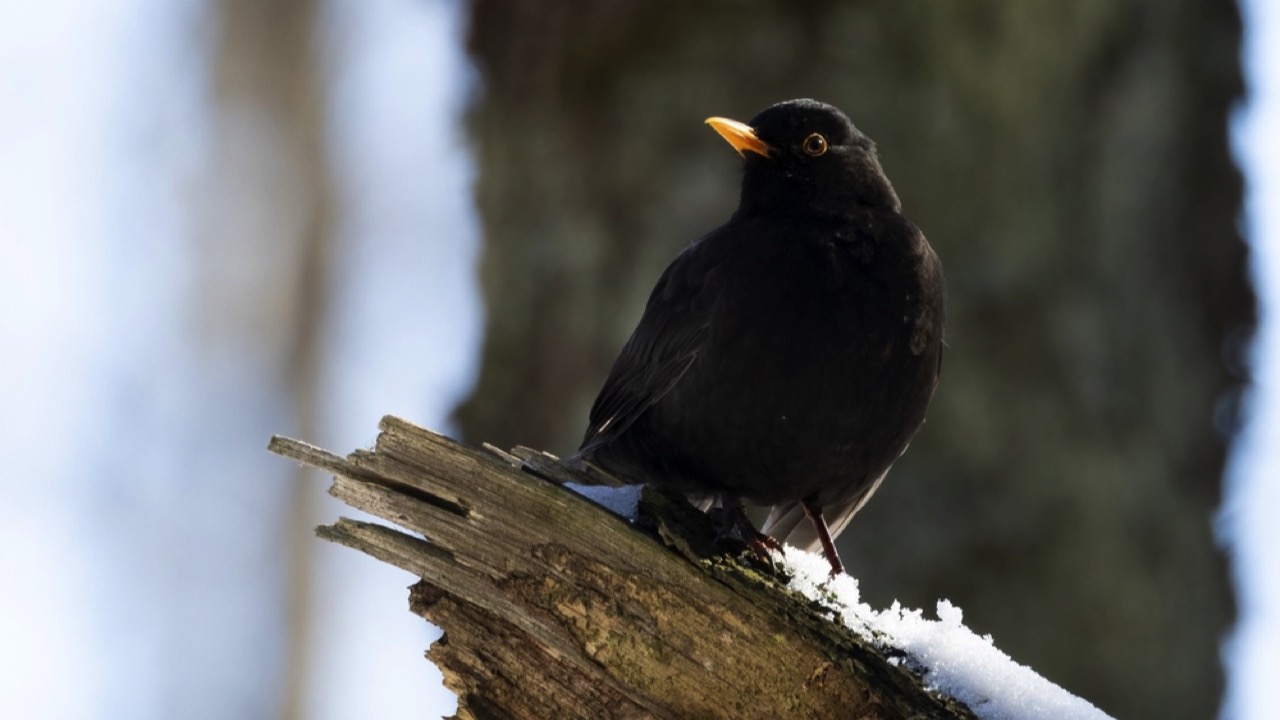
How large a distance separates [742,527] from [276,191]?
456 cm

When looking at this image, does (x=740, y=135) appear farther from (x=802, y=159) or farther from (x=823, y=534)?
(x=823, y=534)

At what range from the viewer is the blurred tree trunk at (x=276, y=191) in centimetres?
705

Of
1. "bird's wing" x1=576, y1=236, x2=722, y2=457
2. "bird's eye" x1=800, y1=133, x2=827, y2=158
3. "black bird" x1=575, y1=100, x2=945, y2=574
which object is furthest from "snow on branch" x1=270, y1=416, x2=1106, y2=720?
"bird's eye" x1=800, y1=133, x2=827, y2=158

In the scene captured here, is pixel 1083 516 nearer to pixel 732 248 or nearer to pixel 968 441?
pixel 968 441

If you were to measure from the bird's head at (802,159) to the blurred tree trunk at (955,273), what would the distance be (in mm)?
454

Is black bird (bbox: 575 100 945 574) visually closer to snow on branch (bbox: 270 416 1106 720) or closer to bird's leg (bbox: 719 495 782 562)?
bird's leg (bbox: 719 495 782 562)

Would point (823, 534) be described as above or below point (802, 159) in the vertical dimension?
below

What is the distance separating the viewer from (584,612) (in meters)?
2.91

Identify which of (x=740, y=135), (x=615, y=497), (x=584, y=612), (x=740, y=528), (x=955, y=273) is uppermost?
(x=955, y=273)

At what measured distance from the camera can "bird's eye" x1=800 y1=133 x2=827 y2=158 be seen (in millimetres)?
4246

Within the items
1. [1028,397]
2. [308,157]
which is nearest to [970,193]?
[1028,397]

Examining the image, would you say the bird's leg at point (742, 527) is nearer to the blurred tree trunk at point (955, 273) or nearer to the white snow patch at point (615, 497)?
the white snow patch at point (615, 497)

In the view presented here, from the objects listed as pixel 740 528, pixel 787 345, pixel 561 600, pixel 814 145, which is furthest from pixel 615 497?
pixel 814 145

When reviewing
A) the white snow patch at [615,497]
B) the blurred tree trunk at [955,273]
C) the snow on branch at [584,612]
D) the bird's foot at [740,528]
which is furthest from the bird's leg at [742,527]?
the blurred tree trunk at [955,273]
